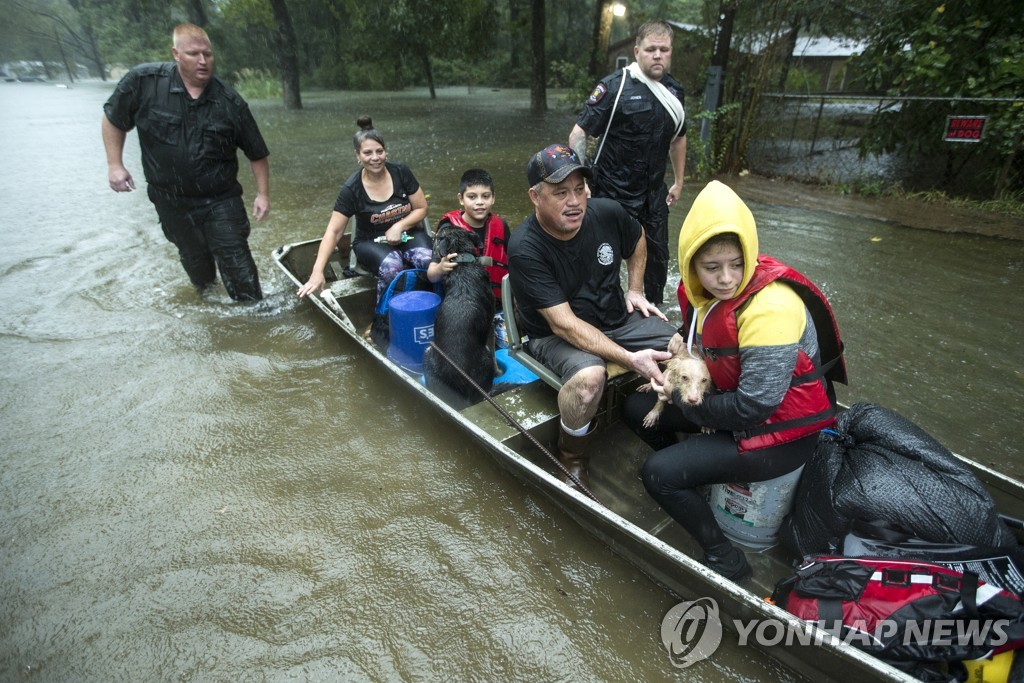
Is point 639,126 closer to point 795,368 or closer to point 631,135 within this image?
point 631,135

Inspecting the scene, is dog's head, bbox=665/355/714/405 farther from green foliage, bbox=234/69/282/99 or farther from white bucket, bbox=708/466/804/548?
green foliage, bbox=234/69/282/99

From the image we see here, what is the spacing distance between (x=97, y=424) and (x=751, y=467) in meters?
4.73

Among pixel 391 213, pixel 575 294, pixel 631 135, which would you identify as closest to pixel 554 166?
pixel 575 294

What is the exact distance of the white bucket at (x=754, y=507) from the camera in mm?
2564

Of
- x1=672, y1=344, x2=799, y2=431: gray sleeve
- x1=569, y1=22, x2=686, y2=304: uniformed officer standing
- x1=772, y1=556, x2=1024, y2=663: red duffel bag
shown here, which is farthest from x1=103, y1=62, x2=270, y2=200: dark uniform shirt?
x1=772, y1=556, x2=1024, y2=663: red duffel bag

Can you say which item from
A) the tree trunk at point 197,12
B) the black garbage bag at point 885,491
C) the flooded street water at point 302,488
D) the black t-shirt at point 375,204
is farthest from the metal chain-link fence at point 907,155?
the tree trunk at point 197,12

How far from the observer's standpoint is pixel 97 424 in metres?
4.30

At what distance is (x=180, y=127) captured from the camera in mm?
4801

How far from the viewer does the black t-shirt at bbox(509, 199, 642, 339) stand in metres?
3.20

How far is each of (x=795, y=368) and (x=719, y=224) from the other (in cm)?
69

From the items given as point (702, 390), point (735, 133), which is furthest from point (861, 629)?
point (735, 133)

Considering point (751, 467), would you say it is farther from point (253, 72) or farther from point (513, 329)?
point (253, 72)

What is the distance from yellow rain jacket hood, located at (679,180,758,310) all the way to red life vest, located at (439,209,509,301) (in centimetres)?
215

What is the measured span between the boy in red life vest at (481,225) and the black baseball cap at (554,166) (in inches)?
44.4
